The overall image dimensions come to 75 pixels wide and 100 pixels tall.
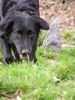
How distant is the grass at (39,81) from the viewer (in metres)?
4.18

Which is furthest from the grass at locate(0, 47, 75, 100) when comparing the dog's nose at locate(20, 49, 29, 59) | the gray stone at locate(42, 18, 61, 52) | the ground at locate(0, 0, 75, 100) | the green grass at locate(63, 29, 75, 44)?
the green grass at locate(63, 29, 75, 44)

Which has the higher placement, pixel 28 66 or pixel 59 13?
pixel 28 66

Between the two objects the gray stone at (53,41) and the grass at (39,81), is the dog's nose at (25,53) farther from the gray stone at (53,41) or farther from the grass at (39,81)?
the gray stone at (53,41)

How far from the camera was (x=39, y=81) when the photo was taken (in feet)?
14.9

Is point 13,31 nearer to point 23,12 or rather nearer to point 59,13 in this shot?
point 23,12

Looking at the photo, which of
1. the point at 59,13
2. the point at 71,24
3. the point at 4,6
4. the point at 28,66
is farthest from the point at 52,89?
Result: the point at 59,13

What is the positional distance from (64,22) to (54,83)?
7.24m

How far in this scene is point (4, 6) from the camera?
6.36m

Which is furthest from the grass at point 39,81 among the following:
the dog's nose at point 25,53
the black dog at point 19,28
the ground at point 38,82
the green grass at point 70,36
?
the green grass at point 70,36

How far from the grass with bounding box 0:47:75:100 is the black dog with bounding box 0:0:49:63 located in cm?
38

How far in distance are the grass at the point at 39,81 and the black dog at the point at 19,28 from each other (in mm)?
376

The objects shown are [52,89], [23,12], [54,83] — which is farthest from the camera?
[23,12]

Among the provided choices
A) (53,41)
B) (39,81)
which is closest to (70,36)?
(53,41)

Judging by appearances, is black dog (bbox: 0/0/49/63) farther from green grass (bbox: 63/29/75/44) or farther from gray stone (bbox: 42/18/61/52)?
green grass (bbox: 63/29/75/44)
